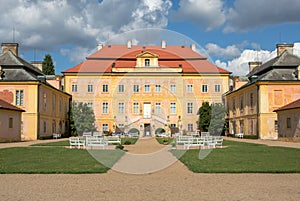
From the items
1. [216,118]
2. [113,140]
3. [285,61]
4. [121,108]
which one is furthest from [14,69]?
[285,61]

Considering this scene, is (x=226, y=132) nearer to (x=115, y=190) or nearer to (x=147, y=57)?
(x=147, y=57)

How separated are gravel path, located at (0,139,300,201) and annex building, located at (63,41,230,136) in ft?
120

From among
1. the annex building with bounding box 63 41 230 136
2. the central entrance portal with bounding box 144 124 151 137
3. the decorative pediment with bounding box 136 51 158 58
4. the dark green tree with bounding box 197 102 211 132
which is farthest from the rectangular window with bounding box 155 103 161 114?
the dark green tree with bounding box 197 102 211 132

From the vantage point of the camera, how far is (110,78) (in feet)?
157

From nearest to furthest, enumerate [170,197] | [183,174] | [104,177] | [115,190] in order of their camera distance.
Result: [170,197] → [115,190] → [104,177] → [183,174]

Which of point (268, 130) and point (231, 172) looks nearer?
point (231, 172)

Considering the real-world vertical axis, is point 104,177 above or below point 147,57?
below

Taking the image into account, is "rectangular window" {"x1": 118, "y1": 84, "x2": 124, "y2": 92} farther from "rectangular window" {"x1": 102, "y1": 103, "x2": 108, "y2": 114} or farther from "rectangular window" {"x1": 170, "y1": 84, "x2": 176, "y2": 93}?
"rectangular window" {"x1": 170, "y1": 84, "x2": 176, "y2": 93}

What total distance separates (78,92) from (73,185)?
132 feet

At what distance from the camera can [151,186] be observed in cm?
764

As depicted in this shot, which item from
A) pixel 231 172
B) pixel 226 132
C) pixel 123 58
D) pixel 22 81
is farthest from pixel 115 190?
pixel 123 58

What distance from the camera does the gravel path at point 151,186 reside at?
6.56 metres

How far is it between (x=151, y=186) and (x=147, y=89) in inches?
1607

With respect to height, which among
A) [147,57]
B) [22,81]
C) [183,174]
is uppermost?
[147,57]
